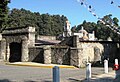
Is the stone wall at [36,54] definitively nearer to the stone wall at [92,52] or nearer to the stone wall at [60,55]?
the stone wall at [60,55]

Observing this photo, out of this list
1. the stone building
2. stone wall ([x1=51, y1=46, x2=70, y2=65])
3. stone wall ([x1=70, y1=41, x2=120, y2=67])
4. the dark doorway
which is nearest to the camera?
stone wall ([x1=70, y1=41, x2=120, y2=67])

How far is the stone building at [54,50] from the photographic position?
2744 centimetres

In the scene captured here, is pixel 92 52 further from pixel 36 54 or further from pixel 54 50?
pixel 36 54

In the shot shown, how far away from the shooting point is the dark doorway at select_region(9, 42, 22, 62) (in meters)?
34.6

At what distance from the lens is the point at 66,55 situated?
27.6 metres

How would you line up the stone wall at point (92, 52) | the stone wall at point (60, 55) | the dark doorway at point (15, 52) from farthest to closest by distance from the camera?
the dark doorway at point (15, 52) → the stone wall at point (60, 55) → the stone wall at point (92, 52)

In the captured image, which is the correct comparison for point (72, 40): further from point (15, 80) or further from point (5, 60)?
point (15, 80)

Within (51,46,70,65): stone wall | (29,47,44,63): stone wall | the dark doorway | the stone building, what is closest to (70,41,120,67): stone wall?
the stone building

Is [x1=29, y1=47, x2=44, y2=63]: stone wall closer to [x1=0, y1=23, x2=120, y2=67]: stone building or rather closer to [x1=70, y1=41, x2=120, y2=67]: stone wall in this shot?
[x1=0, y1=23, x2=120, y2=67]: stone building

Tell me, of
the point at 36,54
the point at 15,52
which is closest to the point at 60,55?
the point at 36,54

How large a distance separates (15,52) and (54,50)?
8007mm

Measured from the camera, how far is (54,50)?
1137 inches

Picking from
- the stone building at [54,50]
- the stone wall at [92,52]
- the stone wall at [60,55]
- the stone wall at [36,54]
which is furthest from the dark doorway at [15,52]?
the stone wall at [92,52]

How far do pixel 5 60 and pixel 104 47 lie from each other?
12524 millimetres
